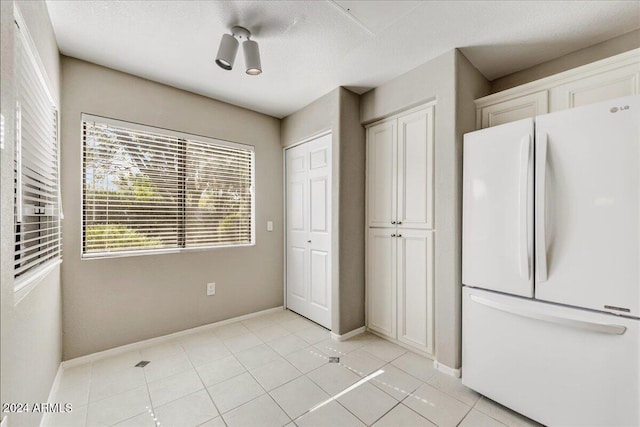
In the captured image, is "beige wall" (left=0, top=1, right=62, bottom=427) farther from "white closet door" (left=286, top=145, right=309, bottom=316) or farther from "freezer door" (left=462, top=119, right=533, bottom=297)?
"freezer door" (left=462, top=119, right=533, bottom=297)

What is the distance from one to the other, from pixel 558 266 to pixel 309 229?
2231mm

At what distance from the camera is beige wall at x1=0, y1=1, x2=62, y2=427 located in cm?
89

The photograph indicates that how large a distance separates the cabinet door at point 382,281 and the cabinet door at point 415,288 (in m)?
0.08

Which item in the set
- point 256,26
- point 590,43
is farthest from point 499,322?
point 256,26

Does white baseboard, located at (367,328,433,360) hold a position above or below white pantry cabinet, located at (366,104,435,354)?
below

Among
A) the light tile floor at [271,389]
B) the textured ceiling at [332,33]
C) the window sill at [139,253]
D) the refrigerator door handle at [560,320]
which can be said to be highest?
the textured ceiling at [332,33]

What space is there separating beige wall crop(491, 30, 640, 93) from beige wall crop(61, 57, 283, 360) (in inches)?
97.9

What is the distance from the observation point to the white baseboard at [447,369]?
6.54ft

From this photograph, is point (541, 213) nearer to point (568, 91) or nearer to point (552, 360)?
point (552, 360)

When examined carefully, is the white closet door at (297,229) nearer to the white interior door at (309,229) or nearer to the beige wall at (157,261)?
the white interior door at (309,229)

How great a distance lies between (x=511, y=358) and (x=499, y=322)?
0.20 m

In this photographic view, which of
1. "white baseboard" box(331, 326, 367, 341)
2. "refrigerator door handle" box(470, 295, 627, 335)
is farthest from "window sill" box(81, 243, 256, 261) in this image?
"refrigerator door handle" box(470, 295, 627, 335)

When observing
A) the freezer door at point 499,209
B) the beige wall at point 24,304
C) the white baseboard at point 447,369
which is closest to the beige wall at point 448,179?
the white baseboard at point 447,369

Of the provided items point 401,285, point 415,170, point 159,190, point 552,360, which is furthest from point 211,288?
point 552,360
